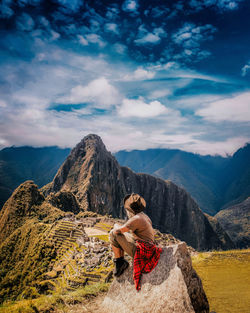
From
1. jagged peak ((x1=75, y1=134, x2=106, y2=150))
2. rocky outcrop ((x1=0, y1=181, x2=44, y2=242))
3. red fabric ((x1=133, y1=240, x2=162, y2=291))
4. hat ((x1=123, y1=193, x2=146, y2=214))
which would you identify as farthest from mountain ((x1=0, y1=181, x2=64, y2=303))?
jagged peak ((x1=75, y1=134, x2=106, y2=150))

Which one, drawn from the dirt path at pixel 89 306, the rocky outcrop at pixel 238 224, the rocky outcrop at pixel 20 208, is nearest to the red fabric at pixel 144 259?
the dirt path at pixel 89 306

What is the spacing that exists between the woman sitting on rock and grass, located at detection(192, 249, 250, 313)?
170 cm

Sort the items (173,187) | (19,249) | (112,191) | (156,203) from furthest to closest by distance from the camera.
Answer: (173,187) < (156,203) < (112,191) < (19,249)

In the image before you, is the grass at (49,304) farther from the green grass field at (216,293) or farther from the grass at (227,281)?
the grass at (227,281)

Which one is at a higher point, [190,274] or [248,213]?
[190,274]

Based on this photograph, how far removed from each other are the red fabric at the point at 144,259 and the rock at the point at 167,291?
0.26ft

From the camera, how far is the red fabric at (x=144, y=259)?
4031 mm

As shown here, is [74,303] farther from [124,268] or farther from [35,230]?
[35,230]

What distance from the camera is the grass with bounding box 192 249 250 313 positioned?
14.3ft

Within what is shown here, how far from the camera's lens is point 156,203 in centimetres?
14350

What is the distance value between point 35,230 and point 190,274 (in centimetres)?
4312

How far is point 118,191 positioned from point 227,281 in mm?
109708

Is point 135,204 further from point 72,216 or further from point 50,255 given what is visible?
point 72,216

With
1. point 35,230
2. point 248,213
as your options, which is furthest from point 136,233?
point 248,213
